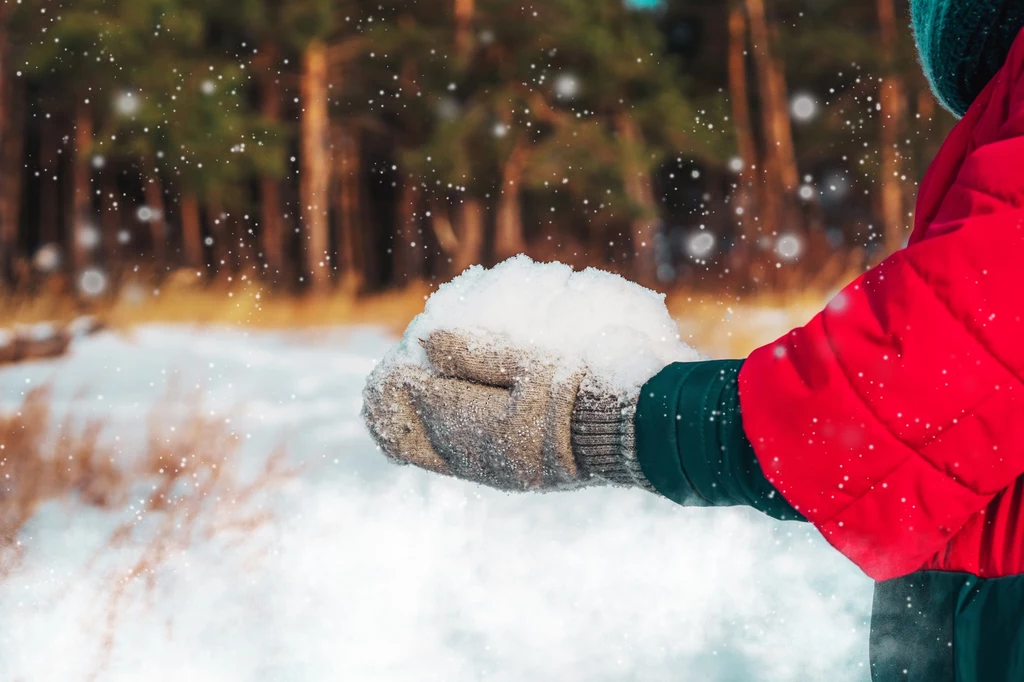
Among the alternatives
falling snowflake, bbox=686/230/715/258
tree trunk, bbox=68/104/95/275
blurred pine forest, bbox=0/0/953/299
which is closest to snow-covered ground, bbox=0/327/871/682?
blurred pine forest, bbox=0/0/953/299

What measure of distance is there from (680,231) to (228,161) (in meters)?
15.5

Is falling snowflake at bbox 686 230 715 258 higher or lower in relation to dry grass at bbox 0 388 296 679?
lower

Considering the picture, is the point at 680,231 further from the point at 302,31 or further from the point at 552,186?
the point at 302,31

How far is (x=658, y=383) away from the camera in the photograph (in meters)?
0.90

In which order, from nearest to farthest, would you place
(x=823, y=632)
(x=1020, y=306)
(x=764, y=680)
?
(x=1020, y=306)
(x=764, y=680)
(x=823, y=632)

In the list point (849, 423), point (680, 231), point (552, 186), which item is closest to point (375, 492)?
point (849, 423)

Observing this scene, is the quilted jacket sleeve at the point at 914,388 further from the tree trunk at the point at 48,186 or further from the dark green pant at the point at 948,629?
the tree trunk at the point at 48,186

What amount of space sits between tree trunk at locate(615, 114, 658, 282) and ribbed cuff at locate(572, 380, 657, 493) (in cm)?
1084

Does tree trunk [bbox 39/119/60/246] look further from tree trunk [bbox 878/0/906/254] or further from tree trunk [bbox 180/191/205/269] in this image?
tree trunk [bbox 878/0/906/254]

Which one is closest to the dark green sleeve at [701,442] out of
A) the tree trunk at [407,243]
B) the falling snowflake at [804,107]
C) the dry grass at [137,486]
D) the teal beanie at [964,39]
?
the teal beanie at [964,39]

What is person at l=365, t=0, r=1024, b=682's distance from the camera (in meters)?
0.73

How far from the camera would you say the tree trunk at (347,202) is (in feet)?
56.0

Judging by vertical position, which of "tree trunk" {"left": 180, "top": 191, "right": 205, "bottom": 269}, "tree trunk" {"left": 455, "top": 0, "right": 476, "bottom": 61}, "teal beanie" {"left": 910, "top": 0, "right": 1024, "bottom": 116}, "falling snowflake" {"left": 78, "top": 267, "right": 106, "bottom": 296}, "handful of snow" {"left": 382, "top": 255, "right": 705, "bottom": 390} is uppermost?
"tree trunk" {"left": 455, "top": 0, "right": 476, "bottom": 61}

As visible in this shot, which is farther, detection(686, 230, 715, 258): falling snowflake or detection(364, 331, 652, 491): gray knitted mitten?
detection(686, 230, 715, 258): falling snowflake
